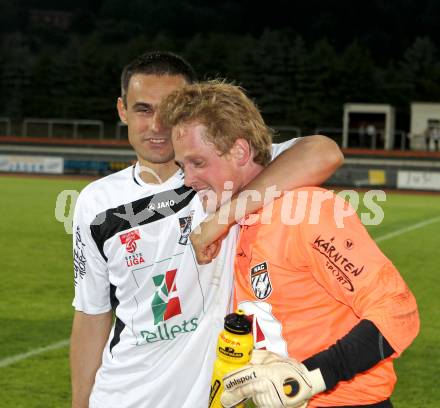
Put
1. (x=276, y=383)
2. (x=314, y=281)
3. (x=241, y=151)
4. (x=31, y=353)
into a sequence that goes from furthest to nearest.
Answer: (x=31, y=353) → (x=241, y=151) → (x=314, y=281) → (x=276, y=383)

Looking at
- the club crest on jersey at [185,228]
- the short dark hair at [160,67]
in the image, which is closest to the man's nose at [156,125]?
the short dark hair at [160,67]

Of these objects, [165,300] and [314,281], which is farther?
[165,300]

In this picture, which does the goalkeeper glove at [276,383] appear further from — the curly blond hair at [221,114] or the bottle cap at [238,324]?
the curly blond hair at [221,114]

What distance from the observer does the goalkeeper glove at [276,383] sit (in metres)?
2.07

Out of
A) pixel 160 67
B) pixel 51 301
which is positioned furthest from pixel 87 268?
pixel 51 301

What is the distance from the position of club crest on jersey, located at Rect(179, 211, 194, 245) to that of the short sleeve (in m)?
0.34

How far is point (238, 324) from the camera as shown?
2211 millimetres

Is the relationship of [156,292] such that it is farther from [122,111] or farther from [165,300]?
[122,111]

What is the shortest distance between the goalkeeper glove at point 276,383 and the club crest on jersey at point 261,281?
292mm

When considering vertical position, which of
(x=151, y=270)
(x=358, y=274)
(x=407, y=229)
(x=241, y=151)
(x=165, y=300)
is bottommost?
(x=407, y=229)

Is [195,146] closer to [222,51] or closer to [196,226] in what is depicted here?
[196,226]

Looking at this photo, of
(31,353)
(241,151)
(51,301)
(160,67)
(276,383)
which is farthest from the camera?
(51,301)

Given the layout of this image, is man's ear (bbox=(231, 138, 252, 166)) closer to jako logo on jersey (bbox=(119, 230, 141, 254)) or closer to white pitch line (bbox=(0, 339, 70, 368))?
jako logo on jersey (bbox=(119, 230, 141, 254))

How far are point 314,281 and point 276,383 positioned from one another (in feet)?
1.41
